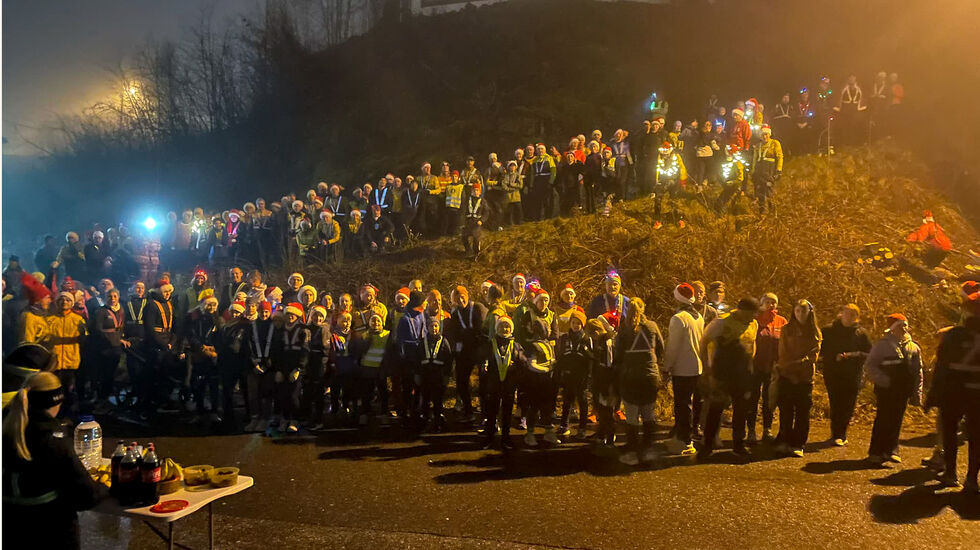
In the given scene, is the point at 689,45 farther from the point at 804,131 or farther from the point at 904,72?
the point at 804,131

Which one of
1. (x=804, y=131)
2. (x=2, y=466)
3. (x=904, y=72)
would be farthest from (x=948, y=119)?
(x=2, y=466)

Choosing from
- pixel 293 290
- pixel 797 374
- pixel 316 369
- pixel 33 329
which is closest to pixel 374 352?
pixel 316 369

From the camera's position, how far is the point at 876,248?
14422mm

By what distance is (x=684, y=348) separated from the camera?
7.22 metres

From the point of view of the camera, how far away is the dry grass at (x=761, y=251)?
43.0 feet

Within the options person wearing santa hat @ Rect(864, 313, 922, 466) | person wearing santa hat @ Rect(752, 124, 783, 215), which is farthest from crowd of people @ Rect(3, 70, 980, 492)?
person wearing santa hat @ Rect(752, 124, 783, 215)

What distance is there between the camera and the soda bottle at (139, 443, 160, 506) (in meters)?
3.79

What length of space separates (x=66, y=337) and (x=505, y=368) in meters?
6.44

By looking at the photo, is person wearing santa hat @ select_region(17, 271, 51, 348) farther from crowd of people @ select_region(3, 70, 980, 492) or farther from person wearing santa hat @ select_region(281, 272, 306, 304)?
person wearing santa hat @ select_region(281, 272, 306, 304)

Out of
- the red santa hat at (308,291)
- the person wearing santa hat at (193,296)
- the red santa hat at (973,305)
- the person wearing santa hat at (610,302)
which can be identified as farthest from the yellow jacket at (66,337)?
the red santa hat at (973,305)

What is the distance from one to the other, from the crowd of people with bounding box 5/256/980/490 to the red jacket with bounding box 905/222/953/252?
7.37 m

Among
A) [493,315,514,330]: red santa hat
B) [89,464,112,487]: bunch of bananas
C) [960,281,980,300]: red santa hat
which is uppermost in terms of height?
[960,281,980,300]: red santa hat

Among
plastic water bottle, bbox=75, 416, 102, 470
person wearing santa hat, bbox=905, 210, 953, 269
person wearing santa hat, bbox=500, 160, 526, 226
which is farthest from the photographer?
person wearing santa hat, bbox=500, 160, 526, 226

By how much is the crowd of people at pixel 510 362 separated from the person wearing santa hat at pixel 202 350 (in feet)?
0.09
